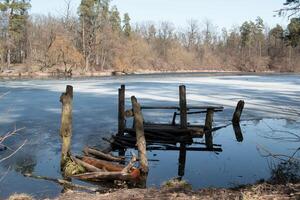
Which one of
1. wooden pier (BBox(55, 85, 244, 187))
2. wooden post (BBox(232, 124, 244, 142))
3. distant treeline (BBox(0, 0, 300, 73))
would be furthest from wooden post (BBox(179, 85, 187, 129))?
distant treeline (BBox(0, 0, 300, 73))

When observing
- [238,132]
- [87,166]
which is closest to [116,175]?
[87,166]

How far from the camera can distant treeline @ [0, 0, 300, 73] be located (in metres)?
65.4

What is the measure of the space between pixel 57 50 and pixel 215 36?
6250cm

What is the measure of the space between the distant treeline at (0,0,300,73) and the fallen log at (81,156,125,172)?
41.0 metres

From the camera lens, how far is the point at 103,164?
10.5 metres

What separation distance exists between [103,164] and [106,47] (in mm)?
66382

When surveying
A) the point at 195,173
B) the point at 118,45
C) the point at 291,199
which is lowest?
the point at 195,173

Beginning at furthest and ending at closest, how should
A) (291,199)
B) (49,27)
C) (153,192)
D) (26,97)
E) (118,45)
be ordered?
1. (118,45)
2. (49,27)
3. (26,97)
4. (153,192)
5. (291,199)

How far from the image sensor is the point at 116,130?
15.5 m

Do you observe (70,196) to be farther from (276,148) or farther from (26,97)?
(26,97)

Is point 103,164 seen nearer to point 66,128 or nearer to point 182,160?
point 66,128

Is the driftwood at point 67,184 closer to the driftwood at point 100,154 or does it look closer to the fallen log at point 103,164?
the fallen log at point 103,164

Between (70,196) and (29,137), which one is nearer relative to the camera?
(70,196)

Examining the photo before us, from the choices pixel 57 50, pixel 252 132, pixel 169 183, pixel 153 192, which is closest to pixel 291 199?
pixel 153 192
